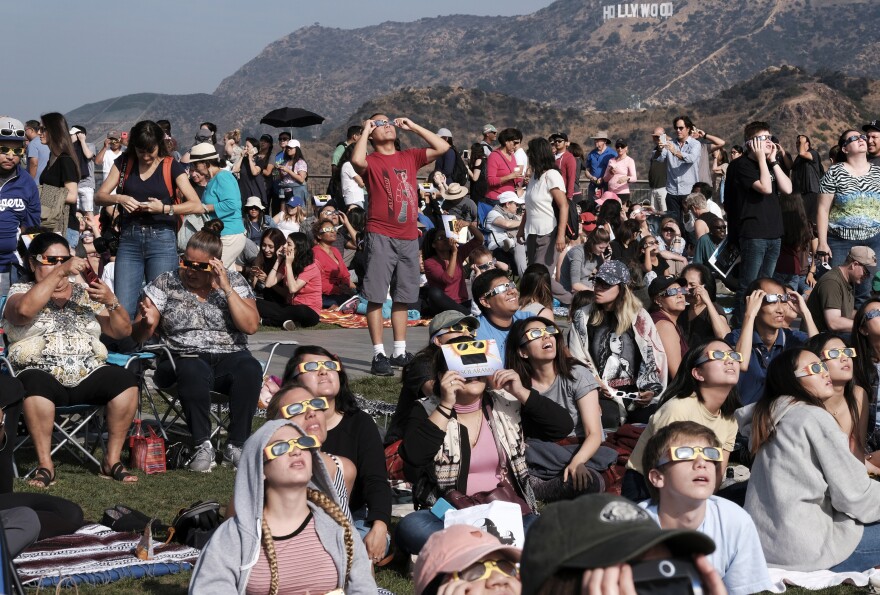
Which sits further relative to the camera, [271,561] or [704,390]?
[704,390]

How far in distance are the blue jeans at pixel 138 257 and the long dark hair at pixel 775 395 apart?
4849 mm

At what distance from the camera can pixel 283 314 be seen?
44.5ft

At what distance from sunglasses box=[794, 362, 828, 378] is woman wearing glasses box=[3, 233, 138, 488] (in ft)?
12.7

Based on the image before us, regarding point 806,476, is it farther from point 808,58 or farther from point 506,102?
point 808,58

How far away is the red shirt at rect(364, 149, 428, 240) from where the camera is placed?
10.6 metres

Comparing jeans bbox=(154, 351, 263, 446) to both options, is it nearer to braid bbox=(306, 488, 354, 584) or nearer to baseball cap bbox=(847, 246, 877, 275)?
braid bbox=(306, 488, 354, 584)

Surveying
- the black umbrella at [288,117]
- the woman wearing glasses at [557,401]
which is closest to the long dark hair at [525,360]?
the woman wearing glasses at [557,401]

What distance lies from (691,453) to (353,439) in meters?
1.85

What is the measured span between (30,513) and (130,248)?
4041mm

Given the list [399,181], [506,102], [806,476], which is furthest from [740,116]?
[806,476]

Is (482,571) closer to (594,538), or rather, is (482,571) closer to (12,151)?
(594,538)

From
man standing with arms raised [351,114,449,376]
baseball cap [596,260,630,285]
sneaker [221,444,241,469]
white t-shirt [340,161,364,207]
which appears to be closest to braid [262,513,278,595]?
sneaker [221,444,241,469]

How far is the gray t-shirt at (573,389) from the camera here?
7.12 metres

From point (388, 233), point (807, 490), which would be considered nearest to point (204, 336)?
point (388, 233)
